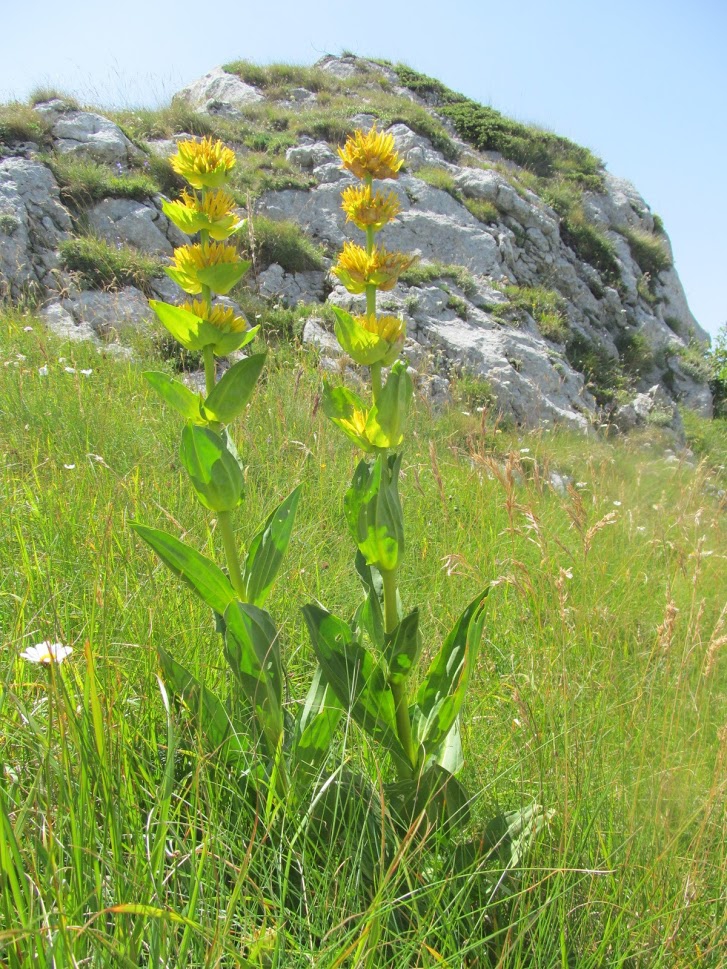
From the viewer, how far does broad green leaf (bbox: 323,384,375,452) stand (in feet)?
5.01

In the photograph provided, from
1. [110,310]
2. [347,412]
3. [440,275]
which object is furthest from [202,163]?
[440,275]

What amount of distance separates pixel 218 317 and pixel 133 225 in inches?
300

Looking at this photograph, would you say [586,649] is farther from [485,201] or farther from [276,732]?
[485,201]

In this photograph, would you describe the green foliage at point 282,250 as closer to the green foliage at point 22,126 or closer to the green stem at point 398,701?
the green foliage at point 22,126

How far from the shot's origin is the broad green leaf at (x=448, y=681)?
1419mm

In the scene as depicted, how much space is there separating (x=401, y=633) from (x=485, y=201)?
12.2 metres

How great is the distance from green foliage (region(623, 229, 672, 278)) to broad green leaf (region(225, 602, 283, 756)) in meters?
16.0

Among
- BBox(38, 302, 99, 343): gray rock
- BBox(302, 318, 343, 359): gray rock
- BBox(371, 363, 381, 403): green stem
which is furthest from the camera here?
BBox(302, 318, 343, 359): gray rock

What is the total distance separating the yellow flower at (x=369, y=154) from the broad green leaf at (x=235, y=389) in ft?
1.59

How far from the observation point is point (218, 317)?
1.64 meters

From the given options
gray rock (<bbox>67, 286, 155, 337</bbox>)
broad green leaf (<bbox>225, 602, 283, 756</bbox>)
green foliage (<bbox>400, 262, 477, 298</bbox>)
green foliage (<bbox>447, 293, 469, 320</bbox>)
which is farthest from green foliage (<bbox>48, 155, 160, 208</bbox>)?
broad green leaf (<bbox>225, 602, 283, 756</bbox>)


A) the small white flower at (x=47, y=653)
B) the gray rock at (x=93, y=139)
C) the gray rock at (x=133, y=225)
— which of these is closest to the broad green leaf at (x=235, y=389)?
the small white flower at (x=47, y=653)

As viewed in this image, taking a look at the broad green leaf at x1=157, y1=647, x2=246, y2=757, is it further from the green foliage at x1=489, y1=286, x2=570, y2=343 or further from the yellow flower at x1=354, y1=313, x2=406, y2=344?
the green foliage at x1=489, y1=286, x2=570, y2=343

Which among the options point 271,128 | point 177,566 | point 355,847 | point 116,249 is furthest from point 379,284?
point 271,128
